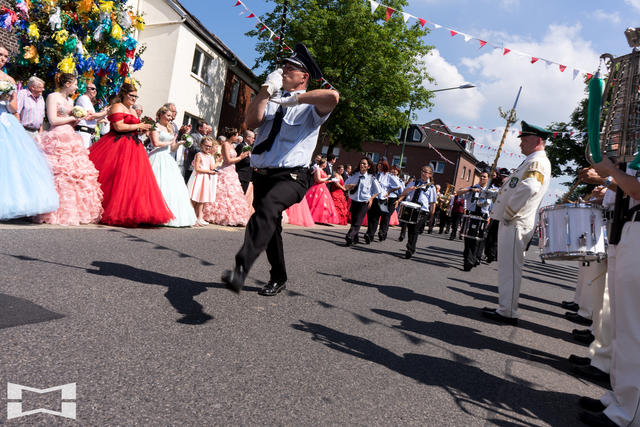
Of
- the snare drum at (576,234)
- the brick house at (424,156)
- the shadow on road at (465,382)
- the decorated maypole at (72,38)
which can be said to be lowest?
the shadow on road at (465,382)

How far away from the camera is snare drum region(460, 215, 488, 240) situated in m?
9.79

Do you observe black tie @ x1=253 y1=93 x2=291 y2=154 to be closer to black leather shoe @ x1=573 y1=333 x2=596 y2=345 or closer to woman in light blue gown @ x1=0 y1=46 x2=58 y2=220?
woman in light blue gown @ x1=0 y1=46 x2=58 y2=220

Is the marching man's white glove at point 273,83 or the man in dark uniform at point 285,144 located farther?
the man in dark uniform at point 285,144

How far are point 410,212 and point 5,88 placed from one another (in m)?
7.90

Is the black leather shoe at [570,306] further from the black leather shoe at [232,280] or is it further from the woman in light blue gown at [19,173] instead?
the woman in light blue gown at [19,173]

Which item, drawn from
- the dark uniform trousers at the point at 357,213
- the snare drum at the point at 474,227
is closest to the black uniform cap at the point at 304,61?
the snare drum at the point at 474,227

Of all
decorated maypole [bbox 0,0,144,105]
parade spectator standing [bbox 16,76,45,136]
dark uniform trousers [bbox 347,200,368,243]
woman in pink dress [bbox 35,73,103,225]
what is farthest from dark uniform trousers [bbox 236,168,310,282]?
decorated maypole [bbox 0,0,144,105]

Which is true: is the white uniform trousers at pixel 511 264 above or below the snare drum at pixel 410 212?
below

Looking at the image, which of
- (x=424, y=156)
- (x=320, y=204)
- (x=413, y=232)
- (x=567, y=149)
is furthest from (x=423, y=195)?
(x=424, y=156)

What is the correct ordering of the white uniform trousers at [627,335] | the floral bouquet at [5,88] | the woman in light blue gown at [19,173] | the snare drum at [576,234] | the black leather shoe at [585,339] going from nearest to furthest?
1. the white uniform trousers at [627,335]
2. the snare drum at [576,234]
3. the black leather shoe at [585,339]
4. the woman in light blue gown at [19,173]
5. the floral bouquet at [5,88]

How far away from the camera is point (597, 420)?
286 cm

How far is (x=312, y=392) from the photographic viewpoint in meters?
2.71

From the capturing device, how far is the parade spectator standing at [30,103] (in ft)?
25.8

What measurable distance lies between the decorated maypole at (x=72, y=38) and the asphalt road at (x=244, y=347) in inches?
277
